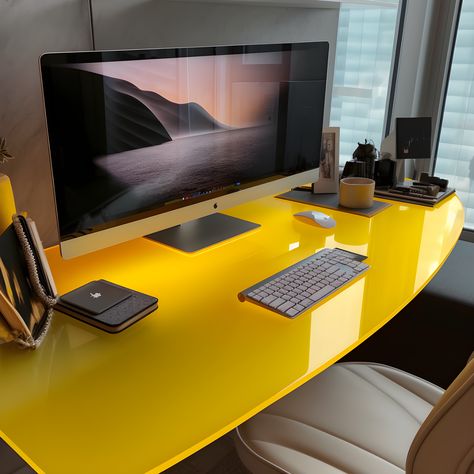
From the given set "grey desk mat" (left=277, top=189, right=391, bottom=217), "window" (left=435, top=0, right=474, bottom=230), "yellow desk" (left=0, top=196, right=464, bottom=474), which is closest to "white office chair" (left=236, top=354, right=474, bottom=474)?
"yellow desk" (left=0, top=196, right=464, bottom=474)

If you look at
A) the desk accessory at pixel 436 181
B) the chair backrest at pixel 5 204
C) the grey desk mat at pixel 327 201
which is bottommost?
the grey desk mat at pixel 327 201

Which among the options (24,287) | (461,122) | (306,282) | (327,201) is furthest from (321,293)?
(461,122)

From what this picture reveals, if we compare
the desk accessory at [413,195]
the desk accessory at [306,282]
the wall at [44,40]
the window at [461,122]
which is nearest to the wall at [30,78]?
the wall at [44,40]

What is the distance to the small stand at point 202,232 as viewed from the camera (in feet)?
4.72

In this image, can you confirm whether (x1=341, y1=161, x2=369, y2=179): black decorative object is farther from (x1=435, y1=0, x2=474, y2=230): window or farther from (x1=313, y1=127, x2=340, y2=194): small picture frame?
(x1=435, y1=0, x2=474, y2=230): window

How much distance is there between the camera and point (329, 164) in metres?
1.88

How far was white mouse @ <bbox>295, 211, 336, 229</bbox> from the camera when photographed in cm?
160

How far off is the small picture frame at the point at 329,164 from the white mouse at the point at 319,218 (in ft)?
0.84

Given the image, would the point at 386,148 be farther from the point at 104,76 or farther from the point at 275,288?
the point at 104,76

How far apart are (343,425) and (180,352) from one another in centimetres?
42

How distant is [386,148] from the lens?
6.60 ft

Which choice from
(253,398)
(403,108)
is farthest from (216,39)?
(253,398)

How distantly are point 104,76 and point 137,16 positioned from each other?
0.49 meters

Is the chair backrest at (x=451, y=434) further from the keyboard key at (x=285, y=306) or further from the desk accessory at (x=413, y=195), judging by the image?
the desk accessory at (x=413, y=195)
